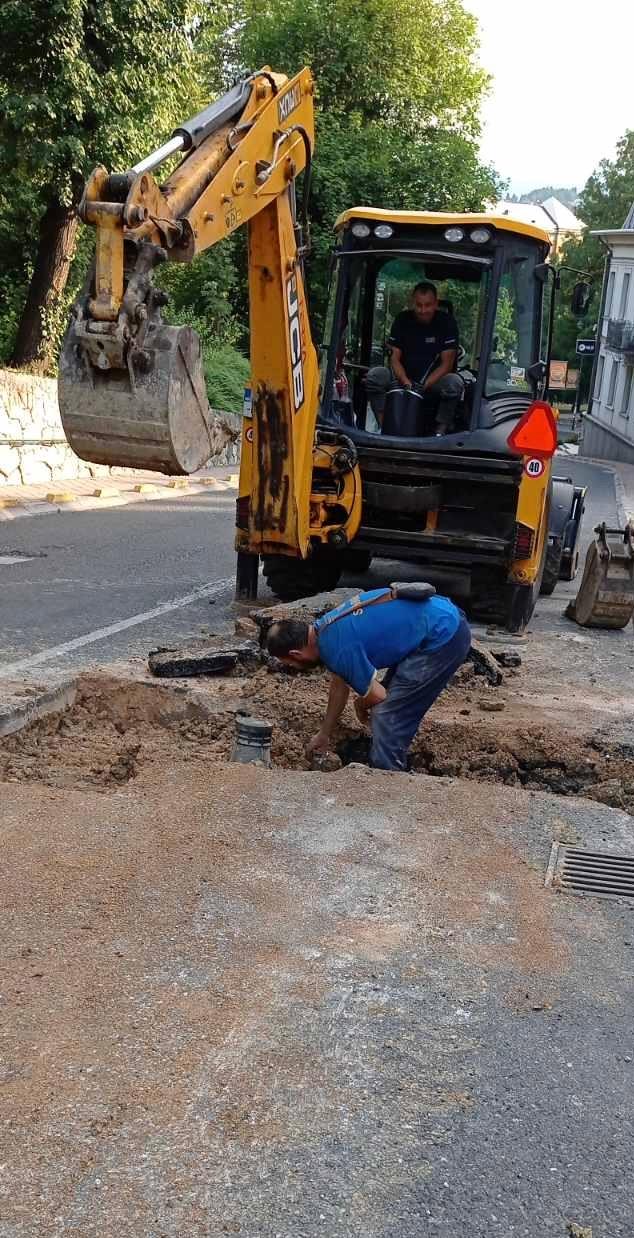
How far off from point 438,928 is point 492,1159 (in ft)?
4.68

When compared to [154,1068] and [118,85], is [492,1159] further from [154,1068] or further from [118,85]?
[118,85]

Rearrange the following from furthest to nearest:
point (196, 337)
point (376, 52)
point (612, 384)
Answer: point (612, 384)
point (376, 52)
point (196, 337)

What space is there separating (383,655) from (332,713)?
1.36 ft

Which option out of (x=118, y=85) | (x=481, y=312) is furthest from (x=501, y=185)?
(x=481, y=312)

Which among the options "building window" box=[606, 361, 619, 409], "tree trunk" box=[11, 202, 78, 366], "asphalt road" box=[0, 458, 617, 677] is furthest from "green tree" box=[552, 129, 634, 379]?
"asphalt road" box=[0, 458, 617, 677]

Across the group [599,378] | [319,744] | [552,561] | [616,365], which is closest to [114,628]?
[319,744]

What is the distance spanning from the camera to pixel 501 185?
121 ft

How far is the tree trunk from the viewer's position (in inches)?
853

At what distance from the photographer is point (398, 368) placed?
34.4 ft

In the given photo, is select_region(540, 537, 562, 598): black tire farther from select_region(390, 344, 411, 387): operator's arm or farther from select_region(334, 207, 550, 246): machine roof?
select_region(334, 207, 550, 246): machine roof

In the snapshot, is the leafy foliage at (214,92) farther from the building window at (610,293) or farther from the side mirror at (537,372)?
the building window at (610,293)

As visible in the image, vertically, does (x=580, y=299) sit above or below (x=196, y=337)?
above

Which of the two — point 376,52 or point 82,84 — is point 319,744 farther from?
point 376,52

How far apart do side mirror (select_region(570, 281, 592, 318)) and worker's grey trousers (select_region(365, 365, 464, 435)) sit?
1.45m
